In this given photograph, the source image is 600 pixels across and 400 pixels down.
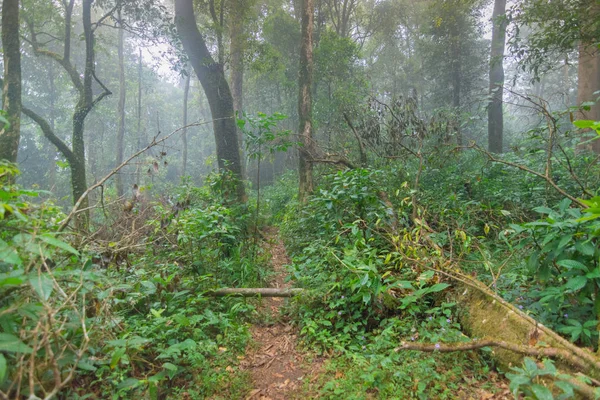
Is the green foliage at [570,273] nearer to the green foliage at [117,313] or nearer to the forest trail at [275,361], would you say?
the forest trail at [275,361]

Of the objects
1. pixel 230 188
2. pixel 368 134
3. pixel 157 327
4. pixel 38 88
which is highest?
pixel 38 88

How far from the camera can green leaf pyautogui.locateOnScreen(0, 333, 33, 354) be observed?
142 cm

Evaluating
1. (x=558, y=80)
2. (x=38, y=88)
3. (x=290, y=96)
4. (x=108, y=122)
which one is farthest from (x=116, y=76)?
(x=558, y=80)

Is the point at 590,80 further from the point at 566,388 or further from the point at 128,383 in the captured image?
the point at 128,383

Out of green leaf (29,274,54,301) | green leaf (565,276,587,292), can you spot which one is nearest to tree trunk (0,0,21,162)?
green leaf (29,274,54,301)

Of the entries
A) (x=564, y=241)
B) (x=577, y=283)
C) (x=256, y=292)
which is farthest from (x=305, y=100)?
(x=577, y=283)

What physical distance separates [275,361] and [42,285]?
2.06 metres

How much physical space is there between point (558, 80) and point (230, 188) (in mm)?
34564

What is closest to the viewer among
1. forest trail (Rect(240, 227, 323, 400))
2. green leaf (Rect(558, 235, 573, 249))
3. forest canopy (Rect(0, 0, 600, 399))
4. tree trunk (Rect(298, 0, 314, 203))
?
forest canopy (Rect(0, 0, 600, 399))

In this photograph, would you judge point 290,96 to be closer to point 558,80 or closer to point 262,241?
point 262,241

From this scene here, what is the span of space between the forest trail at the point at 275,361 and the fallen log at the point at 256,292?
0.15m

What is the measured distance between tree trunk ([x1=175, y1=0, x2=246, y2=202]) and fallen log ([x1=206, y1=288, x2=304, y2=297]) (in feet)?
10.9

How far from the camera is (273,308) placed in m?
3.88

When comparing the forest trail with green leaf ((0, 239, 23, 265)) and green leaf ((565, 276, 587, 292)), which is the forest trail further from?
green leaf ((565, 276, 587, 292))
